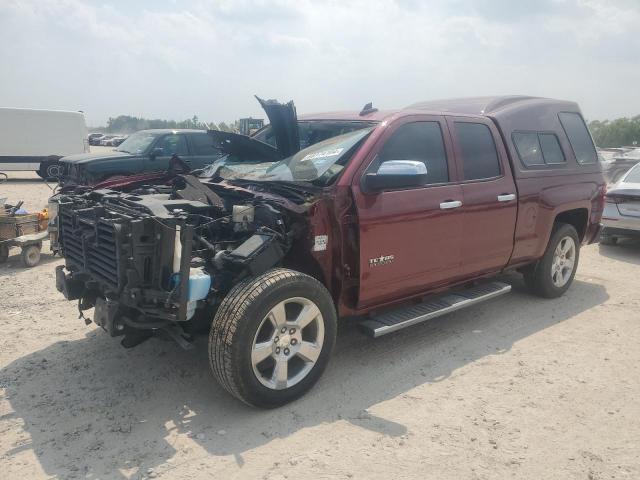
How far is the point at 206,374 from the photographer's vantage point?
4.09 m

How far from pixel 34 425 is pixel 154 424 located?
0.73 meters

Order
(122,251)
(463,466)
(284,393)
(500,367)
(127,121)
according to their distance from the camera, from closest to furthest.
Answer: (463,466) → (122,251) → (284,393) → (500,367) → (127,121)

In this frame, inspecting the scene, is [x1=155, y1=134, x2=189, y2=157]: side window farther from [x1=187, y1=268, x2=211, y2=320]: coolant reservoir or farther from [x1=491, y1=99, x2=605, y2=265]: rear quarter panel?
[x1=187, y1=268, x2=211, y2=320]: coolant reservoir

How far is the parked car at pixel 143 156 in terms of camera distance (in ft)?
35.8

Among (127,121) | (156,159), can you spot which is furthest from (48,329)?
(127,121)

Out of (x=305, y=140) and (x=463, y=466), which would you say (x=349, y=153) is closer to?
(x=305, y=140)

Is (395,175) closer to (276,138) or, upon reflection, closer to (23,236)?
(276,138)

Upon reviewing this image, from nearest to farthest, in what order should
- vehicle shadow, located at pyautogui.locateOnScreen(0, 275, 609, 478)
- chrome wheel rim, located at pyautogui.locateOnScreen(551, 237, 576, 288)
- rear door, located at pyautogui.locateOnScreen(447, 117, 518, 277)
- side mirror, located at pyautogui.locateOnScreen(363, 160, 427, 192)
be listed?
vehicle shadow, located at pyautogui.locateOnScreen(0, 275, 609, 478) < side mirror, located at pyautogui.locateOnScreen(363, 160, 427, 192) < rear door, located at pyautogui.locateOnScreen(447, 117, 518, 277) < chrome wheel rim, located at pyautogui.locateOnScreen(551, 237, 576, 288)

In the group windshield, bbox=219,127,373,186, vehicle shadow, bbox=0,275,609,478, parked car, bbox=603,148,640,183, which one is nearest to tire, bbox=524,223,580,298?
vehicle shadow, bbox=0,275,609,478

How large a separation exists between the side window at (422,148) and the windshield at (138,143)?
331 inches

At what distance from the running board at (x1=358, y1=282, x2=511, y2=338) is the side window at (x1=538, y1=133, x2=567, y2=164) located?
1.52 meters

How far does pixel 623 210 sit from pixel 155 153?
8.84 metres

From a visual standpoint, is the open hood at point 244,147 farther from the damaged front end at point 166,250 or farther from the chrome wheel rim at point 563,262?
the chrome wheel rim at point 563,262

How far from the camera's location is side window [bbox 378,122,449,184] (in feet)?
13.9
